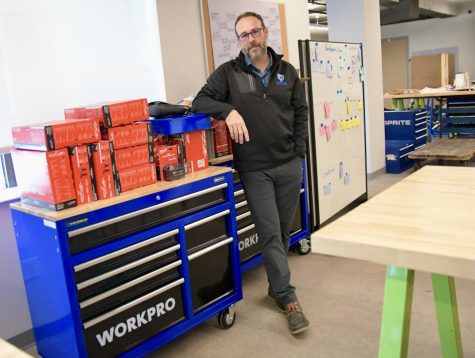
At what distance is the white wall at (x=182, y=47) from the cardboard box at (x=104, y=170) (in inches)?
42.2

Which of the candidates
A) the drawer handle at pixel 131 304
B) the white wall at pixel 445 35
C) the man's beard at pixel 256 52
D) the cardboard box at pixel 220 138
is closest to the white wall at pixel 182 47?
the cardboard box at pixel 220 138

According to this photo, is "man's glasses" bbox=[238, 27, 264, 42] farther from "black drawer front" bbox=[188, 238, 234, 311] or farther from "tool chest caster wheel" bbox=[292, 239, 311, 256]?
"tool chest caster wheel" bbox=[292, 239, 311, 256]

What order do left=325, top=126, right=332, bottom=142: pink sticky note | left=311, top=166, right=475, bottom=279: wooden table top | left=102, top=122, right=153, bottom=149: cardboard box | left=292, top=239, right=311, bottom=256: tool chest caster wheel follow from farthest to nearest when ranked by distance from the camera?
left=325, top=126, right=332, bottom=142: pink sticky note, left=292, top=239, right=311, bottom=256: tool chest caster wheel, left=102, top=122, right=153, bottom=149: cardboard box, left=311, top=166, right=475, bottom=279: wooden table top

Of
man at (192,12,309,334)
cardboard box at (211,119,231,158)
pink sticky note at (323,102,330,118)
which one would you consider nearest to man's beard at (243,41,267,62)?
man at (192,12,309,334)

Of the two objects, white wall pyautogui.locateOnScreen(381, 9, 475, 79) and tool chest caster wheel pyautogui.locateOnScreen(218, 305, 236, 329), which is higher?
white wall pyautogui.locateOnScreen(381, 9, 475, 79)

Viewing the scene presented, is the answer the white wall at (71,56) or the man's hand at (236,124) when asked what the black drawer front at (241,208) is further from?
the white wall at (71,56)

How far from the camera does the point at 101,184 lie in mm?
1967

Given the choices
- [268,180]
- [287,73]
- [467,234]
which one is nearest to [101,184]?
[268,180]

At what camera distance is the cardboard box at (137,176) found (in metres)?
2.06

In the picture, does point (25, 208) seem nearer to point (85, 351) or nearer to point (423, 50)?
point (85, 351)

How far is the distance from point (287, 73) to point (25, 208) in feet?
4.79

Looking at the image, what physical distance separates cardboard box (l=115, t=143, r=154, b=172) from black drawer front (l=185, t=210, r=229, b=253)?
0.38 metres

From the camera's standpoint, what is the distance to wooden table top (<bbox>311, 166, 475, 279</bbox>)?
93cm

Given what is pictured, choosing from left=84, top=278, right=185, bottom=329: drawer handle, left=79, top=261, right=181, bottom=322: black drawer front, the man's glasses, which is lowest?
left=84, top=278, right=185, bottom=329: drawer handle
